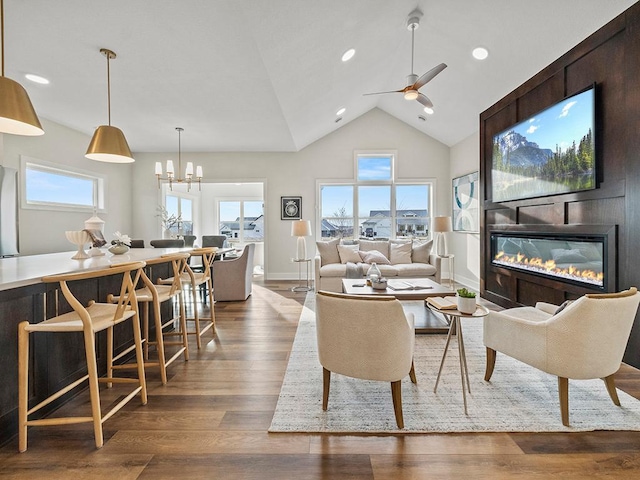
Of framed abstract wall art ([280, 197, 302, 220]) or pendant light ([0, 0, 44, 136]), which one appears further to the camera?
framed abstract wall art ([280, 197, 302, 220])

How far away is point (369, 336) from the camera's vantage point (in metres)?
1.76

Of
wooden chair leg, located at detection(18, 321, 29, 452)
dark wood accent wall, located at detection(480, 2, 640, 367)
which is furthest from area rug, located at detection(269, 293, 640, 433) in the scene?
wooden chair leg, located at detection(18, 321, 29, 452)

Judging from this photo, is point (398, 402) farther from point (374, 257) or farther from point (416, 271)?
point (374, 257)

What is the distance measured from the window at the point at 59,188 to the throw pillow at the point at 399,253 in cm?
542

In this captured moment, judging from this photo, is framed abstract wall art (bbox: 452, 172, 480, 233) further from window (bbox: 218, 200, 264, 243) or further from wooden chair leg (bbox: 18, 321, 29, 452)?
wooden chair leg (bbox: 18, 321, 29, 452)

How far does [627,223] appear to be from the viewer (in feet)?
8.36

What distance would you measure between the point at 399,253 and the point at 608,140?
3.17m

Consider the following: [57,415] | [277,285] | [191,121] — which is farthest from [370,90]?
[57,415]

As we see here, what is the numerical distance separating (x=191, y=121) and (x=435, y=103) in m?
4.02

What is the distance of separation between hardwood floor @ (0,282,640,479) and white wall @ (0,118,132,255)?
3540mm

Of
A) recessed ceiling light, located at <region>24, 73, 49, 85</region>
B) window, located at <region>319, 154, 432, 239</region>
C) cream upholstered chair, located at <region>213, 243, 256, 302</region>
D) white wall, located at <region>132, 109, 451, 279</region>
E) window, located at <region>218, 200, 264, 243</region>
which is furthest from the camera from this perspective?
window, located at <region>218, 200, 264, 243</region>

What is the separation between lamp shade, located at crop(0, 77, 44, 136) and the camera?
65.4 inches

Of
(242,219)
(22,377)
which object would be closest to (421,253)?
(22,377)

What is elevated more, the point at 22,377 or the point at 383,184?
the point at 383,184
